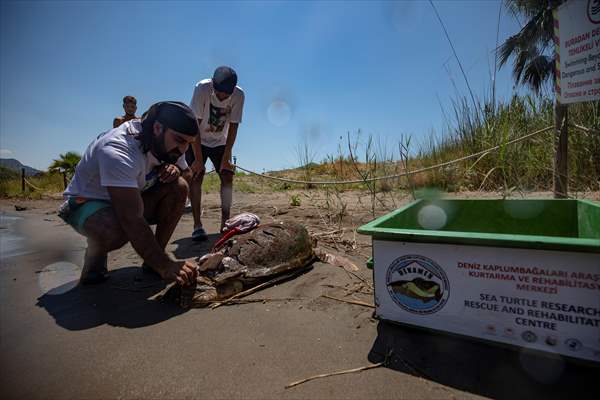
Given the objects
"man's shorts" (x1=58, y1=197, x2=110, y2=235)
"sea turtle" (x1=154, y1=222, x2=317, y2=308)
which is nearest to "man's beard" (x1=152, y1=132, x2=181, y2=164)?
"man's shorts" (x1=58, y1=197, x2=110, y2=235)

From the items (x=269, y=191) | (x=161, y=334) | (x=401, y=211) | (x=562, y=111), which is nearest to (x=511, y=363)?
(x=401, y=211)

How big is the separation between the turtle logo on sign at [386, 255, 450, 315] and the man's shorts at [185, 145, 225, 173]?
2.73 m

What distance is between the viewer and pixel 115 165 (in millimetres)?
1816

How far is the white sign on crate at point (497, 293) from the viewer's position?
108 cm

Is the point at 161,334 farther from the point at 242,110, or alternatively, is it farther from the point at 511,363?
the point at 242,110

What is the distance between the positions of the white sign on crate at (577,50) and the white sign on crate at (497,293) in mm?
1751

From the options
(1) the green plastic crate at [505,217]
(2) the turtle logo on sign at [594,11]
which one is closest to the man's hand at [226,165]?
(1) the green plastic crate at [505,217]

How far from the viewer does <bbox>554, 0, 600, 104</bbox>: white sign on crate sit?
2.01 meters

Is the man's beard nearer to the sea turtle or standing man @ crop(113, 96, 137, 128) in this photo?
the sea turtle

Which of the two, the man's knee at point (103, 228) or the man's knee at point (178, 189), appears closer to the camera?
the man's knee at point (103, 228)

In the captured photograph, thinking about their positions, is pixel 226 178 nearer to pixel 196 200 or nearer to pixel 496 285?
pixel 196 200

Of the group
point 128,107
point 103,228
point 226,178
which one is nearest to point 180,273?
point 103,228

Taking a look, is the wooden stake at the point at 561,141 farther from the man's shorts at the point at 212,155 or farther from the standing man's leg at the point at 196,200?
the standing man's leg at the point at 196,200

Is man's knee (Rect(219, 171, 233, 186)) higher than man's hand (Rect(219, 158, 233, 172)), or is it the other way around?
man's hand (Rect(219, 158, 233, 172))
